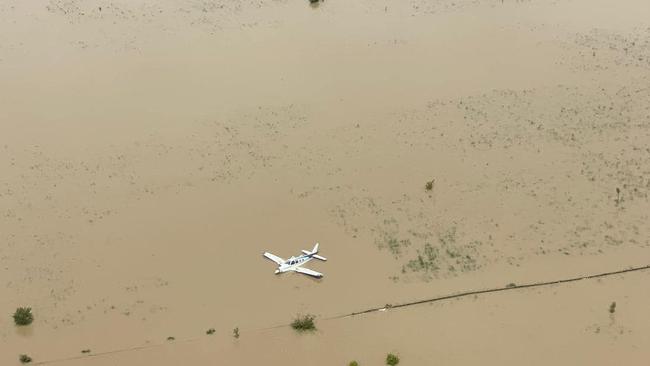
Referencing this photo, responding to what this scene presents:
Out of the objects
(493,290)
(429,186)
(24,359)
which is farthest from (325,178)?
(24,359)

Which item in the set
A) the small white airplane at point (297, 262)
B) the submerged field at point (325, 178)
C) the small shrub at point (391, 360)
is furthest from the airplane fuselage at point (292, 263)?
the small shrub at point (391, 360)

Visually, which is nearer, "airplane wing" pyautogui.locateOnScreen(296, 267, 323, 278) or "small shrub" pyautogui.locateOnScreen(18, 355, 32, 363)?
"small shrub" pyautogui.locateOnScreen(18, 355, 32, 363)

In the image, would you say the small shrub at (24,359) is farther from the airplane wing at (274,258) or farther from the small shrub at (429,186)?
the small shrub at (429,186)

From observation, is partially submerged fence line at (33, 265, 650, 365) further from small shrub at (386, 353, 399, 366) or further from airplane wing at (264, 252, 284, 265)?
airplane wing at (264, 252, 284, 265)

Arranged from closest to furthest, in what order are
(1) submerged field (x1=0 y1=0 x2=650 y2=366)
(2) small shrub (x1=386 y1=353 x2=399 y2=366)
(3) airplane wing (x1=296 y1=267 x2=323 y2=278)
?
1. (2) small shrub (x1=386 y1=353 x2=399 y2=366)
2. (1) submerged field (x1=0 y1=0 x2=650 y2=366)
3. (3) airplane wing (x1=296 y1=267 x2=323 y2=278)

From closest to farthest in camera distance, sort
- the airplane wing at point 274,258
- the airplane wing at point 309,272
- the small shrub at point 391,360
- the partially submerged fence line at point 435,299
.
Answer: the small shrub at point 391,360 < the partially submerged fence line at point 435,299 < the airplane wing at point 309,272 < the airplane wing at point 274,258

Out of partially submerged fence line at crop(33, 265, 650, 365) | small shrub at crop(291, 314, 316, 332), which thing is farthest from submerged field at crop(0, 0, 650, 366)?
small shrub at crop(291, 314, 316, 332)

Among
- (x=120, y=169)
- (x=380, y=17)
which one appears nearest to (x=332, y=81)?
(x=380, y=17)
